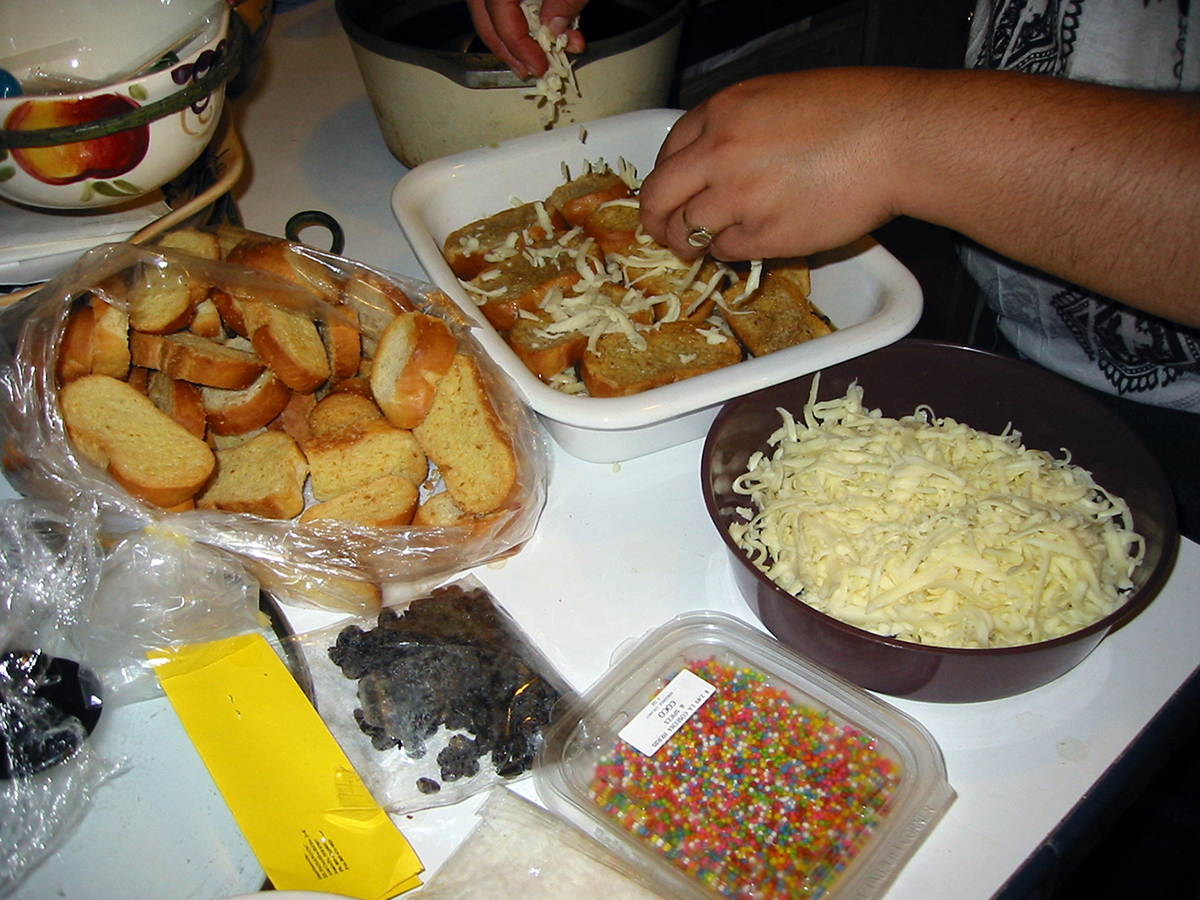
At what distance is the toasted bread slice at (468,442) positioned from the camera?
959mm

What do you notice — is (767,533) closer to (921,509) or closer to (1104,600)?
(921,509)

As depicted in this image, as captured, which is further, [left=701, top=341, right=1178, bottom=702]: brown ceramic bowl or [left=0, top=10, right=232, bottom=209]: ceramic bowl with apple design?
[left=0, top=10, right=232, bottom=209]: ceramic bowl with apple design

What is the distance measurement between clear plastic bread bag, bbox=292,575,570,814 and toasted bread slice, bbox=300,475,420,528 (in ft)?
0.39

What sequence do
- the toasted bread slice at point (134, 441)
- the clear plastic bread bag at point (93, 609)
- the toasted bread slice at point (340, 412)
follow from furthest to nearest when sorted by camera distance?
the toasted bread slice at point (340, 412)
the toasted bread slice at point (134, 441)
the clear plastic bread bag at point (93, 609)

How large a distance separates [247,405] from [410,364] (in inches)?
8.8

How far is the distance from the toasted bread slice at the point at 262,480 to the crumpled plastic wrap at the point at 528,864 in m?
0.43

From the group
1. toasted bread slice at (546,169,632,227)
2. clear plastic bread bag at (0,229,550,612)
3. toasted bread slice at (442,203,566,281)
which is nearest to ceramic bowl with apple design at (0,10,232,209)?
clear plastic bread bag at (0,229,550,612)

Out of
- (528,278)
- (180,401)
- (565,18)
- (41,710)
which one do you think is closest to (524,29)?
(565,18)

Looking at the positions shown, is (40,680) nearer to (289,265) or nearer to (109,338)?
(109,338)

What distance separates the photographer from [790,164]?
0.89m

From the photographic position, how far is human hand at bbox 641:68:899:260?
86cm

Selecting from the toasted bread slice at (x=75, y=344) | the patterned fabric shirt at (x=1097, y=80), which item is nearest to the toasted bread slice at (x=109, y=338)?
the toasted bread slice at (x=75, y=344)

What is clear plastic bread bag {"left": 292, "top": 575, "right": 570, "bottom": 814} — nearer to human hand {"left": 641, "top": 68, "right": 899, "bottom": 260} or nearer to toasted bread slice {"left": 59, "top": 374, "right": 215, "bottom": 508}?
toasted bread slice {"left": 59, "top": 374, "right": 215, "bottom": 508}

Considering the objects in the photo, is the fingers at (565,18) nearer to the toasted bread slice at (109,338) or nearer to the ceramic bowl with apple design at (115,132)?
the ceramic bowl with apple design at (115,132)
